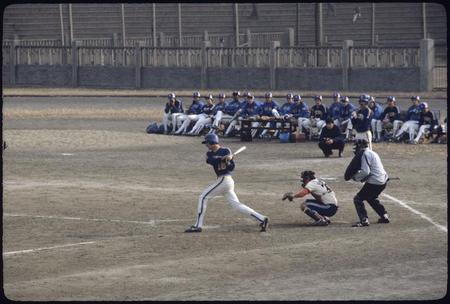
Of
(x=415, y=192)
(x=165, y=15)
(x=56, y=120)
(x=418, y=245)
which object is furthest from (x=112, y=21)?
(x=418, y=245)

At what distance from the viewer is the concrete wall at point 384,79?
56.5 m

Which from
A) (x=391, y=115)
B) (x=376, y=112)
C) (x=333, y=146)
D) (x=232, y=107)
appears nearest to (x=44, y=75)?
(x=232, y=107)

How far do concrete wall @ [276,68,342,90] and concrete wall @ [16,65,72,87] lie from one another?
1202 centimetres

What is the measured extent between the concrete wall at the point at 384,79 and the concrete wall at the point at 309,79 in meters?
0.87

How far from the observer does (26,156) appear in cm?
3441

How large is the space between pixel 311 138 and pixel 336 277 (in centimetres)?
2224

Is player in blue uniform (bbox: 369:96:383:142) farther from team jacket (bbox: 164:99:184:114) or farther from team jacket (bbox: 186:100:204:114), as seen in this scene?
team jacket (bbox: 164:99:184:114)

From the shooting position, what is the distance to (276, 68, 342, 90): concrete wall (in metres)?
57.9

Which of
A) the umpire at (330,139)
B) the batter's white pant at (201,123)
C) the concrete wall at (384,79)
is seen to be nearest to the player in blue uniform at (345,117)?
the umpire at (330,139)

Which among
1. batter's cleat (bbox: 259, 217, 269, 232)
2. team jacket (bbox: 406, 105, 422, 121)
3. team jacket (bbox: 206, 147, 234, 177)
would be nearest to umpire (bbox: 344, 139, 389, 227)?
batter's cleat (bbox: 259, 217, 269, 232)

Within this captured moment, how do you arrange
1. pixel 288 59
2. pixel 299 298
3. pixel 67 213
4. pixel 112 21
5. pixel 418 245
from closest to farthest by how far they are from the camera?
pixel 299 298, pixel 418 245, pixel 67 213, pixel 288 59, pixel 112 21

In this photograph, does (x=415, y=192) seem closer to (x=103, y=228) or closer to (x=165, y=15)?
(x=103, y=228)

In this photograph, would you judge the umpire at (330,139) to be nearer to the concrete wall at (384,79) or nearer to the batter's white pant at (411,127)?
the batter's white pant at (411,127)

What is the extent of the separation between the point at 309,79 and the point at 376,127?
2125cm
